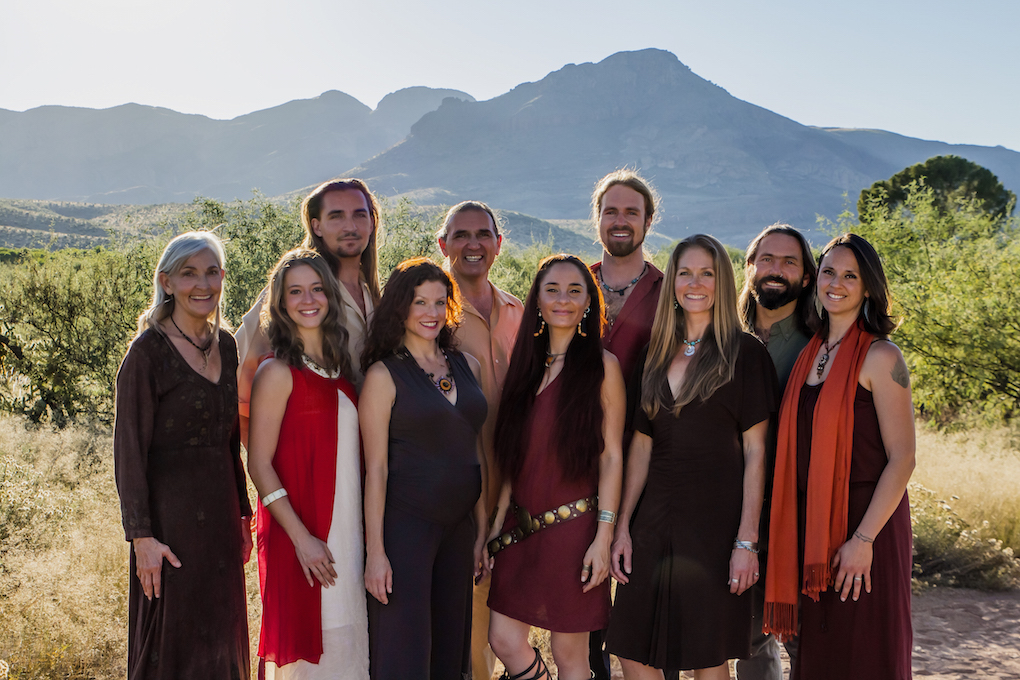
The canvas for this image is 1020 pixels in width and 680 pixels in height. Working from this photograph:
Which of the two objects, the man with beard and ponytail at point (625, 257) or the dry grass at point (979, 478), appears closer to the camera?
the man with beard and ponytail at point (625, 257)

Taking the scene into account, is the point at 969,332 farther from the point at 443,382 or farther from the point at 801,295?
the point at 443,382

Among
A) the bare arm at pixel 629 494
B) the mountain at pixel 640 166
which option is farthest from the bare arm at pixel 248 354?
the mountain at pixel 640 166

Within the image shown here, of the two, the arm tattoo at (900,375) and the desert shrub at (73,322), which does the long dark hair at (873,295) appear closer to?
the arm tattoo at (900,375)

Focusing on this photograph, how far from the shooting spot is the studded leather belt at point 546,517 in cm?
314

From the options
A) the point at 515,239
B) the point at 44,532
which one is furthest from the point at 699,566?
the point at 515,239

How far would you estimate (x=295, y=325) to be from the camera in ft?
10.3

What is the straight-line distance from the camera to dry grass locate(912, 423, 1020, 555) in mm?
8047

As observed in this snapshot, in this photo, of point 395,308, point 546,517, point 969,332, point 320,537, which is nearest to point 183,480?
point 320,537

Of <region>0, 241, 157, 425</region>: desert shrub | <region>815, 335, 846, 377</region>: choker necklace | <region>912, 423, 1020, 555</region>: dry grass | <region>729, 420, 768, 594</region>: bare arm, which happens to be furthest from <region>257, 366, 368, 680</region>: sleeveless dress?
<region>0, 241, 157, 425</region>: desert shrub

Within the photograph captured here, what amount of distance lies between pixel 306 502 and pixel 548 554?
1.05m

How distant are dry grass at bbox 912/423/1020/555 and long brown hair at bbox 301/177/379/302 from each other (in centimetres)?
735

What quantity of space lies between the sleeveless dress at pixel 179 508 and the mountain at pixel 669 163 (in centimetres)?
11437

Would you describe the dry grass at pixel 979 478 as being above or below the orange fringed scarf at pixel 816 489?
below

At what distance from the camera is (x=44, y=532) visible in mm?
6402
